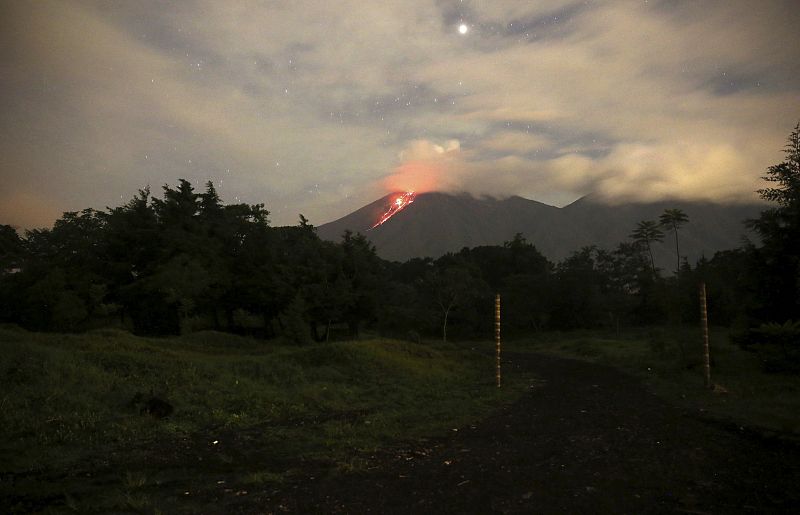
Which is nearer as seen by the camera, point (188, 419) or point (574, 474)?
point (574, 474)

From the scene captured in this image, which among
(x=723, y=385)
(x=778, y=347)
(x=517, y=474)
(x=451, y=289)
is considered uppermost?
(x=451, y=289)

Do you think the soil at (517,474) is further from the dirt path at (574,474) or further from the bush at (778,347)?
the bush at (778,347)

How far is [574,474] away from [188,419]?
9417 mm

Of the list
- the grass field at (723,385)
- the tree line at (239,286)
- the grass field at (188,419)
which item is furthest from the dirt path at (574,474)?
the tree line at (239,286)

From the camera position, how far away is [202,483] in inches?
288

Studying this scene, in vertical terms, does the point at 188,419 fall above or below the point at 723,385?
above

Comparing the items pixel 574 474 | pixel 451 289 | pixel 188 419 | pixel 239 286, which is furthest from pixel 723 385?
pixel 239 286

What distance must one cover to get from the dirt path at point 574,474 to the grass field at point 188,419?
1032mm

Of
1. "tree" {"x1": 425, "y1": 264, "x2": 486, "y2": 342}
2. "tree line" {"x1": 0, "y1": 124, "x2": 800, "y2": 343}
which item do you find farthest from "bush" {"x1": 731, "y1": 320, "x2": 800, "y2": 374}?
"tree" {"x1": 425, "y1": 264, "x2": 486, "y2": 342}

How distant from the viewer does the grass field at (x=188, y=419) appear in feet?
23.7

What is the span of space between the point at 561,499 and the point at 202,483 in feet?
18.6

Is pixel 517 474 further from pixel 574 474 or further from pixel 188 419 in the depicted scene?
pixel 188 419

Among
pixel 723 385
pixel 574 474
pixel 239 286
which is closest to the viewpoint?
pixel 574 474

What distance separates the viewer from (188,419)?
11594 millimetres
